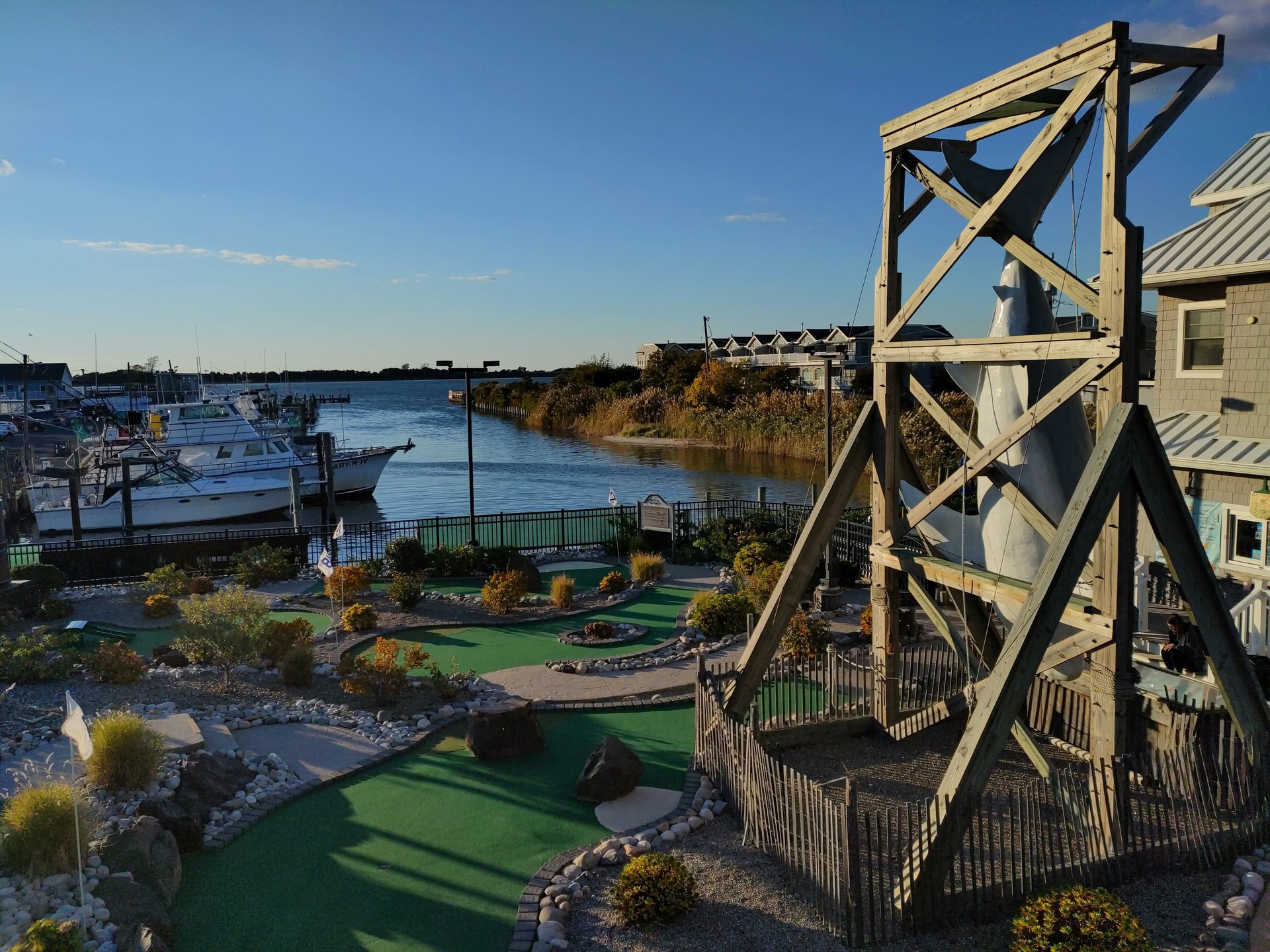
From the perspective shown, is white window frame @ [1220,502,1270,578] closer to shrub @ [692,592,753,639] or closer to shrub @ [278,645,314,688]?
shrub @ [692,592,753,639]

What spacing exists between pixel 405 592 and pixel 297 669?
4.33 metres

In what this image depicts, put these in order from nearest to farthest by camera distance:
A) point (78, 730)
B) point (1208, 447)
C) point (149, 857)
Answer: point (78, 730) → point (149, 857) → point (1208, 447)

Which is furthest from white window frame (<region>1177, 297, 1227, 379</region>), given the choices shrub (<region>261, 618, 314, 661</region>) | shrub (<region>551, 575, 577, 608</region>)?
shrub (<region>261, 618, 314, 661</region>)

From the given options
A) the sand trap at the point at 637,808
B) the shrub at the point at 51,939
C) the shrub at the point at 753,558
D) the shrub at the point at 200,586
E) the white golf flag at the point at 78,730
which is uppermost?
the white golf flag at the point at 78,730

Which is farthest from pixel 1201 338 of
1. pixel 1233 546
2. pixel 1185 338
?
pixel 1233 546

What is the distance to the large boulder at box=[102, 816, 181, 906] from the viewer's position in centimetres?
721

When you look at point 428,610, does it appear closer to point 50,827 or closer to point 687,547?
point 687,547

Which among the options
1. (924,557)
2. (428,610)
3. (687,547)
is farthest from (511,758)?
(687,547)

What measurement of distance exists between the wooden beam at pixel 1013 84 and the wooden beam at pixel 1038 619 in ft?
8.37

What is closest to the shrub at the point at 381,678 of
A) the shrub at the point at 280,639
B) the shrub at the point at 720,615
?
the shrub at the point at 280,639

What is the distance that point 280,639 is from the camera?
13.4 m

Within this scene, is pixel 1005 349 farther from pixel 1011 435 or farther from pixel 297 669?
pixel 297 669

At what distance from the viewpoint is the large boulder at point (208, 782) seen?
855 cm

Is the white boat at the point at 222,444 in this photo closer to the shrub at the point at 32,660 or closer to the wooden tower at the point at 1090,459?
the shrub at the point at 32,660
